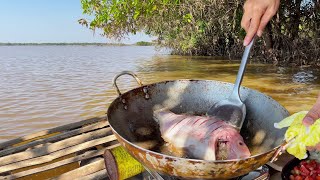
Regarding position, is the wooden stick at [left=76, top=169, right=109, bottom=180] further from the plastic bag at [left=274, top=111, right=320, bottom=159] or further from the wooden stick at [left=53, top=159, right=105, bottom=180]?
the plastic bag at [left=274, top=111, right=320, bottom=159]

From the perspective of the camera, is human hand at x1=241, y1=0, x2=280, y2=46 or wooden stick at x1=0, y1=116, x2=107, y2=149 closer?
human hand at x1=241, y1=0, x2=280, y2=46

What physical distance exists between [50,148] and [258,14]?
2.22 m

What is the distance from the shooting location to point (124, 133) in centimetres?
191

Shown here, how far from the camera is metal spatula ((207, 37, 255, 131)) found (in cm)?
200

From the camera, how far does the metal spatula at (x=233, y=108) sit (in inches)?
78.7

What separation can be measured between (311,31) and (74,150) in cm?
1327

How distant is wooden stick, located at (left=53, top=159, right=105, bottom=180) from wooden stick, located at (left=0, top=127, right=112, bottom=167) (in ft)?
1.59

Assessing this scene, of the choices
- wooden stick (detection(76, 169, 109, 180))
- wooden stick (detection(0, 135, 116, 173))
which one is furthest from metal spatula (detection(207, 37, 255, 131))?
wooden stick (detection(0, 135, 116, 173))

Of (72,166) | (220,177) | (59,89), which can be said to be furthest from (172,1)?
(220,177)

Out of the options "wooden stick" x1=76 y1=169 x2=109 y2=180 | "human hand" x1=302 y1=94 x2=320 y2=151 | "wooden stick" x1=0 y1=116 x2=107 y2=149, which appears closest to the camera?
"human hand" x1=302 y1=94 x2=320 y2=151

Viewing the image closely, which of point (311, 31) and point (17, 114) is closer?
point (17, 114)

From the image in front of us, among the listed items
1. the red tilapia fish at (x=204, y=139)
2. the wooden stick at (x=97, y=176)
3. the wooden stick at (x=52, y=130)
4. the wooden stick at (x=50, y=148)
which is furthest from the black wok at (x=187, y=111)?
the wooden stick at (x=52, y=130)

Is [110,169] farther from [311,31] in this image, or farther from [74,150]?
[311,31]

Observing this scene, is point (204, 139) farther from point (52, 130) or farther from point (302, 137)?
point (52, 130)
